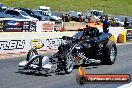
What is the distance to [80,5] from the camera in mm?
75062

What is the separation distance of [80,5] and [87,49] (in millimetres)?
58366

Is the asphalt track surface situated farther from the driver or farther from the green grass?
the green grass

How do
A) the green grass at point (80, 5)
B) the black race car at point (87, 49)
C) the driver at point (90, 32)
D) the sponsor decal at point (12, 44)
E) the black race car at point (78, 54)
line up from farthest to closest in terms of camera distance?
the green grass at point (80, 5)
the sponsor decal at point (12, 44)
the driver at point (90, 32)
the black race car at point (87, 49)
the black race car at point (78, 54)

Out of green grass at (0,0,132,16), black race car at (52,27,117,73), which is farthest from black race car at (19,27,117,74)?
green grass at (0,0,132,16)

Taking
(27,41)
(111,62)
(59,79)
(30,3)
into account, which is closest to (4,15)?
(27,41)

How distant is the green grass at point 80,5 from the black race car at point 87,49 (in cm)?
5002

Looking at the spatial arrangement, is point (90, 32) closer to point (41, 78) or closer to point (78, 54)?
point (78, 54)

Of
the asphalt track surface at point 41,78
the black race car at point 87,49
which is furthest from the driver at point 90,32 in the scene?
the asphalt track surface at point 41,78

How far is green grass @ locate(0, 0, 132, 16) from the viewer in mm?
69938

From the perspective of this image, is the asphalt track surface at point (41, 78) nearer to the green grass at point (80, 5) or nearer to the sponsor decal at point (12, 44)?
the sponsor decal at point (12, 44)

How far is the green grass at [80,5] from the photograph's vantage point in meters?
69.9

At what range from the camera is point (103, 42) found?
1820cm

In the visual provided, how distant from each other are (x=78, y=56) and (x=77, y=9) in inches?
2184

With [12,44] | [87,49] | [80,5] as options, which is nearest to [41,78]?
[87,49]
